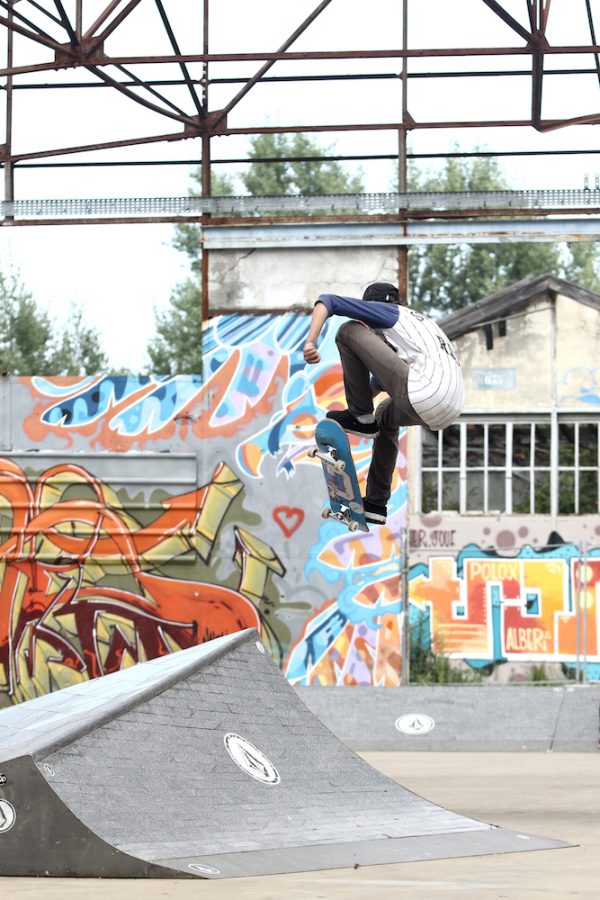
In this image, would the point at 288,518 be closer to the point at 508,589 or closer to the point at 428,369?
the point at 508,589

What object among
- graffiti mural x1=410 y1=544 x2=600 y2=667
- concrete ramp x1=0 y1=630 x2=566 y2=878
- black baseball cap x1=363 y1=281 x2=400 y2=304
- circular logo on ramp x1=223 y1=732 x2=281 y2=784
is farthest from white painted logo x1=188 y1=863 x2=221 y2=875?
graffiti mural x1=410 y1=544 x2=600 y2=667

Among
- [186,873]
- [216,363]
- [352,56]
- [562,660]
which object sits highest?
[352,56]

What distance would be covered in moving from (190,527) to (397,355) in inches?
513

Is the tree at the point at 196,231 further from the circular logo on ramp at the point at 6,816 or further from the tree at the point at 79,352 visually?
the circular logo on ramp at the point at 6,816

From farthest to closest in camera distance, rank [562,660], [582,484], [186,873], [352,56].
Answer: [582,484], [562,660], [352,56], [186,873]

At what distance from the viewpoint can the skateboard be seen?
9.37 metres

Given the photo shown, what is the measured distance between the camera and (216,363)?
69.7 feet

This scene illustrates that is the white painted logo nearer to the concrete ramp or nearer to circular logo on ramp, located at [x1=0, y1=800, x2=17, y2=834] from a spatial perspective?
the concrete ramp

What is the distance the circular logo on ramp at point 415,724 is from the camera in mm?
17328

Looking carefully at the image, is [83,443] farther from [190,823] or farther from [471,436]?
[190,823]

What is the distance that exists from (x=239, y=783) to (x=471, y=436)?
16.0 meters

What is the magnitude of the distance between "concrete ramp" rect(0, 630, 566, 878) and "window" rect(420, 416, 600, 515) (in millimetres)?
13480

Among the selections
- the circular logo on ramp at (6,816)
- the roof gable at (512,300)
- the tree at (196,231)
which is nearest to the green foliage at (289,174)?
the tree at (196,231)

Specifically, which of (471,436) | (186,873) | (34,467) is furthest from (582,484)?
(186,873)
